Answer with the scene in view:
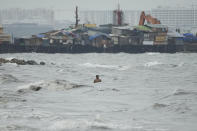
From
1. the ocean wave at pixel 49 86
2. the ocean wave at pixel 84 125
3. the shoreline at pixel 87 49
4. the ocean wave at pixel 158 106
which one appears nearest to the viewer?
the ocean wave at pixel 84 125

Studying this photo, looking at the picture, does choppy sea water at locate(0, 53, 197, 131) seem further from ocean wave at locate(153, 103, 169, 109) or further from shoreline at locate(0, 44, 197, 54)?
shoreline at locate(0, 44, 197, 54)

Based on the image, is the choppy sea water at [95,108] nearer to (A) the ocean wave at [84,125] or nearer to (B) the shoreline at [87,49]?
(A) the ocean wave at [84,125]

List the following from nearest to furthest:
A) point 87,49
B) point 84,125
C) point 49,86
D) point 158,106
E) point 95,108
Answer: point 84,125
point 95,108
point 158,106
point 49,86
point 87,49

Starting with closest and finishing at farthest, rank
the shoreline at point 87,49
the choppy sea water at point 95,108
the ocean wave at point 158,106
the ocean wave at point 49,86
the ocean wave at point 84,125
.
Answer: the ocean wave at point 84,125, the choppy sea water at point 95,108, the ocean wave at point 158,106, the ocean wave at point 49,86, the shoreline at point 87,49

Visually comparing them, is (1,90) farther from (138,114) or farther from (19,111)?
(138,114)

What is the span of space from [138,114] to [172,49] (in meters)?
77.5

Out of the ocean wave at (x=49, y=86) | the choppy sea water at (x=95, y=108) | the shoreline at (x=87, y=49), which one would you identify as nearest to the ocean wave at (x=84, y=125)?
the choppy sea water at (x=95, y=108)

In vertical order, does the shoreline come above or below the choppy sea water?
below

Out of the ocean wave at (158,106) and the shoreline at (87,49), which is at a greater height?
the ocean wave at (158,106)

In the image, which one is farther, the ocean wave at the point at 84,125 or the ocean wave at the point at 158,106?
the ocean wave at the point at 158,106

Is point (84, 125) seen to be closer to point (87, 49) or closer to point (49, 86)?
point (49, 86)

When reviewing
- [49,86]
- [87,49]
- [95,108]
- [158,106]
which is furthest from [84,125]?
[87,49]

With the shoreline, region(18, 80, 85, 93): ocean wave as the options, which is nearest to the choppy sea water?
region(18, 80, 85, 93): ocean wave

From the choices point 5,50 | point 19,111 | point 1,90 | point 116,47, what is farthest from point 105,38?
point 19,111
